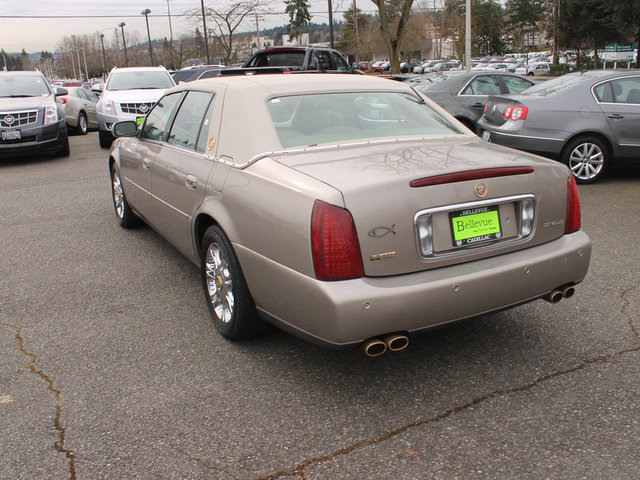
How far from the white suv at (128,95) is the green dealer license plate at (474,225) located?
10551mm

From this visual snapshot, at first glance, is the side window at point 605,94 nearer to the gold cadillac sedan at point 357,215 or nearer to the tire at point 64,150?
the gold cadillac sedan at point 357,215

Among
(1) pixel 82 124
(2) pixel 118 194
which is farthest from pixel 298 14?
(2) pixel 118 194

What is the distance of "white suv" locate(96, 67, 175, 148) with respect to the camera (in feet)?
42.6

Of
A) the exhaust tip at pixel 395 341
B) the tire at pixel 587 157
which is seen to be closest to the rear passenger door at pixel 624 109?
the tire at pixel 587 157

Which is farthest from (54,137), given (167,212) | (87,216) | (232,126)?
(232,126)

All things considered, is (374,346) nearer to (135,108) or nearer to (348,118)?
(348,118)

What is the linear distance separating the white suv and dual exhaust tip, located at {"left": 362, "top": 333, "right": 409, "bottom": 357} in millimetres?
10656

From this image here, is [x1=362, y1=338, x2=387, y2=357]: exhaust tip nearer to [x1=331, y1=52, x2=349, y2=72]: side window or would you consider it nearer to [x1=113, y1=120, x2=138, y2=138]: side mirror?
[x1=113, y1=120, x2=138, y2=138]: side mirror

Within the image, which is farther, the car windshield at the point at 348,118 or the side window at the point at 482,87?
the side window at the point at 482,87

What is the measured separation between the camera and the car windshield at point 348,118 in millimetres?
3652

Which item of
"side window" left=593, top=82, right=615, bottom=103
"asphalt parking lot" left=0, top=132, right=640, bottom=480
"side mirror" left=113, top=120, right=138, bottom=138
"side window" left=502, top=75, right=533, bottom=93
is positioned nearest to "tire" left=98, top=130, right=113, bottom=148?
"side window" left=502, top=75, right=533, bottom=93

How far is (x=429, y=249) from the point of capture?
290 cm

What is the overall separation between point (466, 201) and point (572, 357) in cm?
119

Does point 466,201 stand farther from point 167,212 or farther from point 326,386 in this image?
point 167,212
